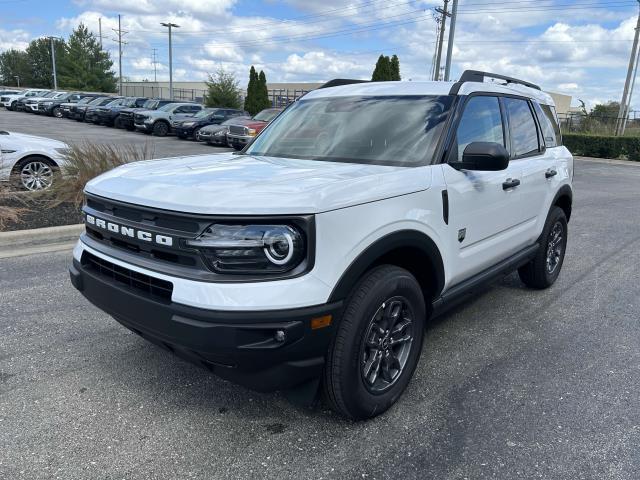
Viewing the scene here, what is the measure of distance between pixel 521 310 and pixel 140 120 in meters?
24.8

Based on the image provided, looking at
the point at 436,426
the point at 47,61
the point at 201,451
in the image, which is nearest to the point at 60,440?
the point at 201,451

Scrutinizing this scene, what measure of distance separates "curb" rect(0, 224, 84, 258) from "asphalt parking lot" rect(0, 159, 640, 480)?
5.46 ft

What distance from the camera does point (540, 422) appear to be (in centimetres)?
303

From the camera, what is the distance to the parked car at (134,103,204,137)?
2572 cm

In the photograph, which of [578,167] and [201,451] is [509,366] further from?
[578,167]

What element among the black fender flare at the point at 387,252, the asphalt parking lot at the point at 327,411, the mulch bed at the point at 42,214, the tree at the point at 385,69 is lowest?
the asphalt parking lot at the point at 327,411

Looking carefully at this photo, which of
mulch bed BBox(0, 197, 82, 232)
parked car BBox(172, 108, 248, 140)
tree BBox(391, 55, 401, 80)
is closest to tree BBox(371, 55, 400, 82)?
tree BBox(391, 55, 401, 80)

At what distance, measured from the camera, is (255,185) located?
261 centimetres

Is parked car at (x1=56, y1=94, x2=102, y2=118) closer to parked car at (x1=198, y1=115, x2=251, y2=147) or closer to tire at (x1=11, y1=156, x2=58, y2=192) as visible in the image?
parked car at (x1=198, y1=115, x2=251, y2=147)

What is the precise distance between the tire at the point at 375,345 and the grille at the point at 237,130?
55.5ft

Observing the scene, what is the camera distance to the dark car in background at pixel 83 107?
106 feet

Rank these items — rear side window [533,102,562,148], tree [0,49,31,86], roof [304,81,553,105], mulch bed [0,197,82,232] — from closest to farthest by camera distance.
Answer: roof [304,81,553,105] → rear side window [533,102,562,148] → mulch bed [0,197,82,232] → tree [0,49,31,86]

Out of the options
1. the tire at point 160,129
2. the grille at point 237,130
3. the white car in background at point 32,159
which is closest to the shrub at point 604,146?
the grille at point 237,130

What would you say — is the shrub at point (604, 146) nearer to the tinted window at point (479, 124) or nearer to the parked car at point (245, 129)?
the parked car at point (245, 129)
